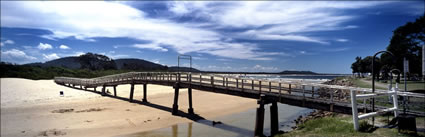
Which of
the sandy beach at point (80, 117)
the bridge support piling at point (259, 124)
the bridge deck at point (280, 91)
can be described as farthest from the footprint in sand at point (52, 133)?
the bridge support piling at point (259, 124)

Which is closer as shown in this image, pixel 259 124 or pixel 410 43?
pixel 259 124

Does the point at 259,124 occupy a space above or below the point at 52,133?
above

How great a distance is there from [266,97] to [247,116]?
20.6 feet

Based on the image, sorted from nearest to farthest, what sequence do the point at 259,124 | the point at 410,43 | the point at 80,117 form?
the point at 259,124
the point at 80,117
the point at 410,43

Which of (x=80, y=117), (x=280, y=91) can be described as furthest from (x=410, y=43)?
(x=80, y=117)

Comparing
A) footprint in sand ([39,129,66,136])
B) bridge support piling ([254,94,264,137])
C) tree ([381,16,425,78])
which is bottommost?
footprint in sand ([39,129,66,136])

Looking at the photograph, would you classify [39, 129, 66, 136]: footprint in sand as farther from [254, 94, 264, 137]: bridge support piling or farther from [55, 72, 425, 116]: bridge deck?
[254, 94, 264, 137]: bridge support piling

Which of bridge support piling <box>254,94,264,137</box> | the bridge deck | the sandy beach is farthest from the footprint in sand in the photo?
bridge support piling <box>254,94,264,137</box>

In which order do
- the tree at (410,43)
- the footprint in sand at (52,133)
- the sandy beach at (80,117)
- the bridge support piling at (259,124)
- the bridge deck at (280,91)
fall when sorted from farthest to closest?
1. the tree at (410,43)
2. the sandy beach at (80,117)
3. the footprint in sand at (52,133)
4. the bridge support piling at (259,124)
5. the bridge deck at (280,91)

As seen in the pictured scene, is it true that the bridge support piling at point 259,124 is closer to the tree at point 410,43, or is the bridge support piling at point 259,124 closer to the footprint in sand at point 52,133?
the footprint in sand at point 52,133

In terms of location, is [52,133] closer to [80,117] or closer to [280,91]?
[80,117]

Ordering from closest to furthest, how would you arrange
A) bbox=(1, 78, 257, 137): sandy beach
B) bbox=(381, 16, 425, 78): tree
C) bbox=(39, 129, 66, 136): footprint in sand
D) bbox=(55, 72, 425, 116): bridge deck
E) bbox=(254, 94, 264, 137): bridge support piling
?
bbox=(55, 72, 425, 116): bridge deck
bbox=(254, 94, 264, 137): bridge support piling
bbox=(39, 129, 66, 136): footprint in sand
bbox=(1, 78, 257, 137): sandy beach
bbox=(381, 16, 425, 78): tree

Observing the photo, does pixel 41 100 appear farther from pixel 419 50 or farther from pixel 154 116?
pixel 419 50

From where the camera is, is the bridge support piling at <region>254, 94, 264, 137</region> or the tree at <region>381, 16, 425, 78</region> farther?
the tree at <region>381, 16, 425, 78</region>
